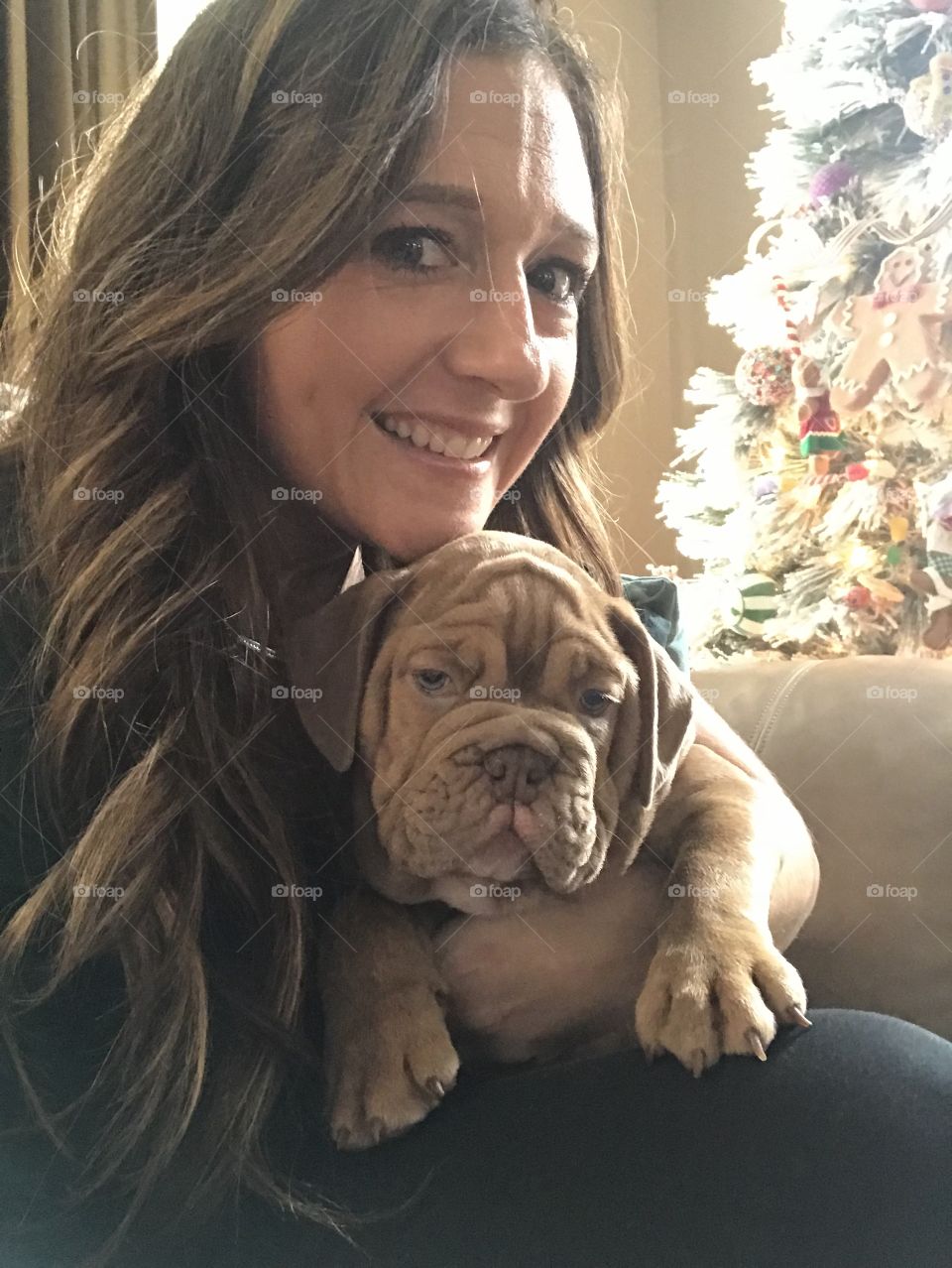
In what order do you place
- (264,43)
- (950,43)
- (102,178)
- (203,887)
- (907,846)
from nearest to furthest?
(203,887) < (264,43) < (102,178) < (907,846) < (950,43)

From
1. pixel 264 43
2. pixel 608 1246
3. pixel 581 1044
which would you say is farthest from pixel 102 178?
pixel 608 1246

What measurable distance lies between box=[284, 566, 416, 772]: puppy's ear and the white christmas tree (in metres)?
2.00

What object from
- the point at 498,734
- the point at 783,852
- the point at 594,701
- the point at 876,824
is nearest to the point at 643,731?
the point at 594,701

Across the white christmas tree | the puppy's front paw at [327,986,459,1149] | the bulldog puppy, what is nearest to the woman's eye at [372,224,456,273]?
the bulldog puppy

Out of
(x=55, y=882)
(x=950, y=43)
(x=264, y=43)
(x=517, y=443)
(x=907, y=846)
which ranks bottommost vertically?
(x=907, y=846)

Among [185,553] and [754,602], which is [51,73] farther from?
[754,602]

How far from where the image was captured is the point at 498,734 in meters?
1.00

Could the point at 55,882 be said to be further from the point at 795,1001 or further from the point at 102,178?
the point at 102,178

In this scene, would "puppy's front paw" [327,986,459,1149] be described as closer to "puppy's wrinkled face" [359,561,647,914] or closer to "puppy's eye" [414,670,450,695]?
"puppy's wrinkled face" [359,561,647,914]

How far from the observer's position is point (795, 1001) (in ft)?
2.96

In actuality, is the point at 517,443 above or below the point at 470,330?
below

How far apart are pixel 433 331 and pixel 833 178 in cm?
227

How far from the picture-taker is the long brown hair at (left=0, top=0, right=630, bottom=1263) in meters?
0.90

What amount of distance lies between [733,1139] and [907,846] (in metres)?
1.02
